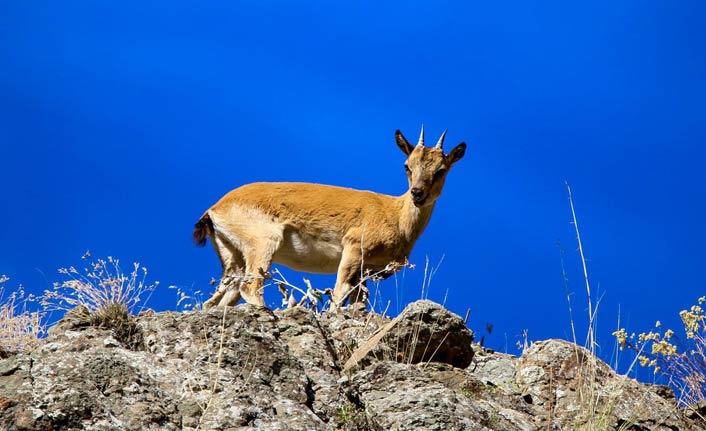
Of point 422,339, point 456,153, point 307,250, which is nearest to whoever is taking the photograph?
point 422,339

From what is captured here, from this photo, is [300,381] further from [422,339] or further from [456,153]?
[456,153]

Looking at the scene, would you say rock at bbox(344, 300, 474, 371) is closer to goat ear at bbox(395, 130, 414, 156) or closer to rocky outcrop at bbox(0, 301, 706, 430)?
rocky outcrop at bbox(0, 301, 706, 430)

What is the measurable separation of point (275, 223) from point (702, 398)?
6.29 metres

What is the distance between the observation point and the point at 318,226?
12.4 m

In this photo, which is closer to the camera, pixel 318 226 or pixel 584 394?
pixel 584 394

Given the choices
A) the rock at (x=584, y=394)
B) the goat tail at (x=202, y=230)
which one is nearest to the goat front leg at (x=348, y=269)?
the goat tail at (x=202, y=230)

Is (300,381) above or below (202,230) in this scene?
below

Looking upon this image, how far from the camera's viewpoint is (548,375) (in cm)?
688

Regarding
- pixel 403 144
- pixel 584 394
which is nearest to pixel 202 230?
pixel 403 144

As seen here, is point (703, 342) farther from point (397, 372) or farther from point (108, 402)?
point (108, 402)

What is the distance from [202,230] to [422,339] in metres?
6.28

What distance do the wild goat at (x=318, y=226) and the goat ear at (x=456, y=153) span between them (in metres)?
0.19

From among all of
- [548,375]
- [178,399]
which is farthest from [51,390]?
[548,375]

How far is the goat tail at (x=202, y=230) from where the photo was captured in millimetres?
12367
